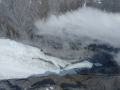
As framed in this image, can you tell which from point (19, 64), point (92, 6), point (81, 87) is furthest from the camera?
point (92, 6)

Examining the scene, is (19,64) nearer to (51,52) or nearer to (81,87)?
(51,52)

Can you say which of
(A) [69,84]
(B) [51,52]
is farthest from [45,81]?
(B) [51,52]

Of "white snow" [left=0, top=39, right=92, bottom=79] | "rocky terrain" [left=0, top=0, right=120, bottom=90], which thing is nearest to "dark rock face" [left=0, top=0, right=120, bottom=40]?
"rocky terrain" [left=0, top=0, right=120, bottom=90]

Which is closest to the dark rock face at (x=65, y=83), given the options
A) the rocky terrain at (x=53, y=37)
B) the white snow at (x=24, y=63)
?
the rocky terrain at (x=53, y=37)

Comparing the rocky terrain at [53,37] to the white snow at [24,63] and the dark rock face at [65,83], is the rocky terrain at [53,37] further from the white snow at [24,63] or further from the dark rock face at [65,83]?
the dark rock face at [65,83]

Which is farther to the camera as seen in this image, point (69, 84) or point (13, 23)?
point (13, 23)
